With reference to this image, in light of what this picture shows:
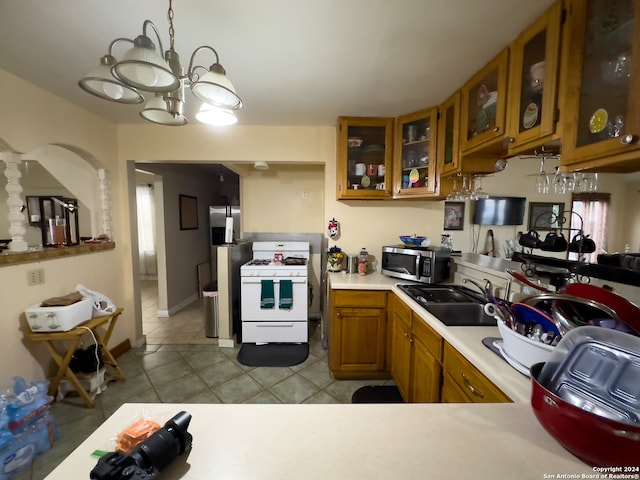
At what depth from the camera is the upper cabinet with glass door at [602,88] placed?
2.62ft

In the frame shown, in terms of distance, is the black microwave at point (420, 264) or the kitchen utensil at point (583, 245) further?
the black microwave at point (420, 264)

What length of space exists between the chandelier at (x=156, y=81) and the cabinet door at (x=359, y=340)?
5.76 feet

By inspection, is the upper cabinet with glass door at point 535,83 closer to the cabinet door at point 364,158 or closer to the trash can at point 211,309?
the cabinet door at point 364,158

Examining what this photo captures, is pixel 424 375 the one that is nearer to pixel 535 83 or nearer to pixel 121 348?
A: pixel 535 83

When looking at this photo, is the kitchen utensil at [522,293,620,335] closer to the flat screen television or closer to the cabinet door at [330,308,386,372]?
the cabinet door at [330,308,386,372]

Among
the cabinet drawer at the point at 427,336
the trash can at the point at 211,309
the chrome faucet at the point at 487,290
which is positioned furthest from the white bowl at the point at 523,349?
the trash can at the point at 211,309

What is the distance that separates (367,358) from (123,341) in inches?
99.9

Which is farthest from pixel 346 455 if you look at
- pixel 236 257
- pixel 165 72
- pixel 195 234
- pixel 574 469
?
Result: pixel 195 234

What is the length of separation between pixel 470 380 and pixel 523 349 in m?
0.31

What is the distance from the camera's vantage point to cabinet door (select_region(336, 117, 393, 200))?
2326 millimetres

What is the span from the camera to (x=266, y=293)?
8.84 feet

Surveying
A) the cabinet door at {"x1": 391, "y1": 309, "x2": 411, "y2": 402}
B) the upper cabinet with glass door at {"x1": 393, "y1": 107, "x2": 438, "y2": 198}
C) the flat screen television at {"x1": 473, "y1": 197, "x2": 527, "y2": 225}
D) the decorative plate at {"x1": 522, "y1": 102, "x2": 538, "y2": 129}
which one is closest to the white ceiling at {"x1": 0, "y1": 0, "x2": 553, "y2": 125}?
the upper cabinet with glass door at {"x1": 393, "y1": 107, "x2": 438, "y2": 198}

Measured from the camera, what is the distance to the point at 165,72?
2.68 ft

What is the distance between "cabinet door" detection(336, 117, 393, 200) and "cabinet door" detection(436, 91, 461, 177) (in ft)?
1.47
